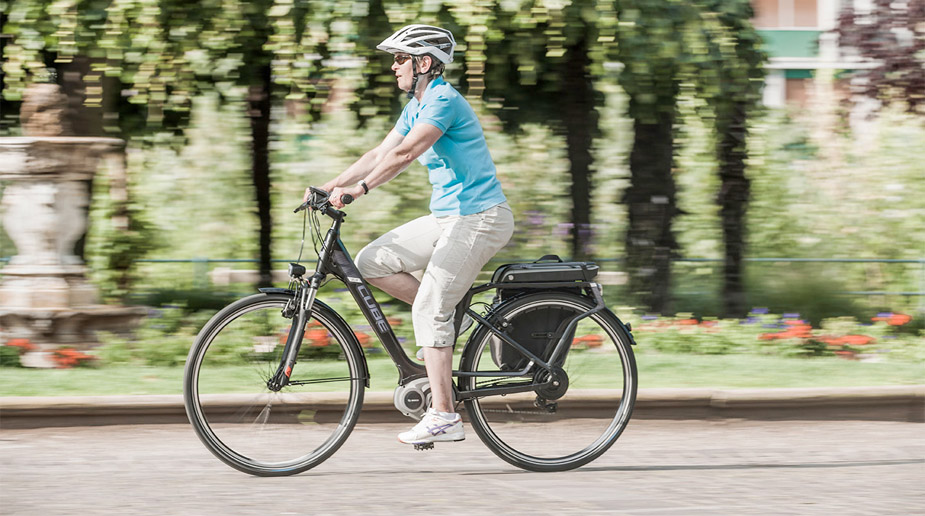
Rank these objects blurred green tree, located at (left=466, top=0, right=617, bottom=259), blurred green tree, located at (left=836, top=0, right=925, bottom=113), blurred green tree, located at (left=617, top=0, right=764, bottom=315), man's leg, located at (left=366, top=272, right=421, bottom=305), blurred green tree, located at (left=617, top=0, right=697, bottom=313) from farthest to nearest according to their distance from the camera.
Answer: blurred green tree, located at (left=836, top=0, right=925, bottom=113) < blurred green tree, located at (left=617, top=0, right=697, bottom=313) < blurred green tree, located at (left=617, top=0, right=764, bottom=315) < blurred green tree, located at (left=466, top=0, right=617, bottom=259) < man's leg, located at (left=366, top=272, right=421, bottom=305)

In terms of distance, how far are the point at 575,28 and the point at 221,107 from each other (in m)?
3.61

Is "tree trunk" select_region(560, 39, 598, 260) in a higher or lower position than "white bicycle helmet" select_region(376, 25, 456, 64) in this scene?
lower

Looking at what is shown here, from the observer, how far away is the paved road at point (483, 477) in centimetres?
514

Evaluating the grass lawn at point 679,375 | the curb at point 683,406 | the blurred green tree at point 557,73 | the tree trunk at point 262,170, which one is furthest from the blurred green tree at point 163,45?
the curb at point 683,406

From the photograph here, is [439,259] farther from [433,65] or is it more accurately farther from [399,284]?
[433,65]

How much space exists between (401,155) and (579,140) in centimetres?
645

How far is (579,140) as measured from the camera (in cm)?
1177

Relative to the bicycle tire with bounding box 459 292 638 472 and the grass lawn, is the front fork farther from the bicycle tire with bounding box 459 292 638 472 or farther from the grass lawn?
the grass lawn

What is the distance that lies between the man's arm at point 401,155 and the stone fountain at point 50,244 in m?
4.61

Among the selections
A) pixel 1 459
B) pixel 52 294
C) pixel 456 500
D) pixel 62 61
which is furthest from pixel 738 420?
pixel 62 61

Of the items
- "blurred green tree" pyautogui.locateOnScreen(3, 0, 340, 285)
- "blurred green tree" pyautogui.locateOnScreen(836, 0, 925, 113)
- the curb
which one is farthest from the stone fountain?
"blurred green tree" pyautogui.locateOnScreen(836, 0, 925, 113)

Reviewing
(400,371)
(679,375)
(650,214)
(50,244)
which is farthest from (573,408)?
(650,214)

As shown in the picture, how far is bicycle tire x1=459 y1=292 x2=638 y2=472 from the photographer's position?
5.86m

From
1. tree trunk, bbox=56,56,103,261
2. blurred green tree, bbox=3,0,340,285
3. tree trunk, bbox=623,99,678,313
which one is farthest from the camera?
tree trunk, bbox=623,99,678,313
